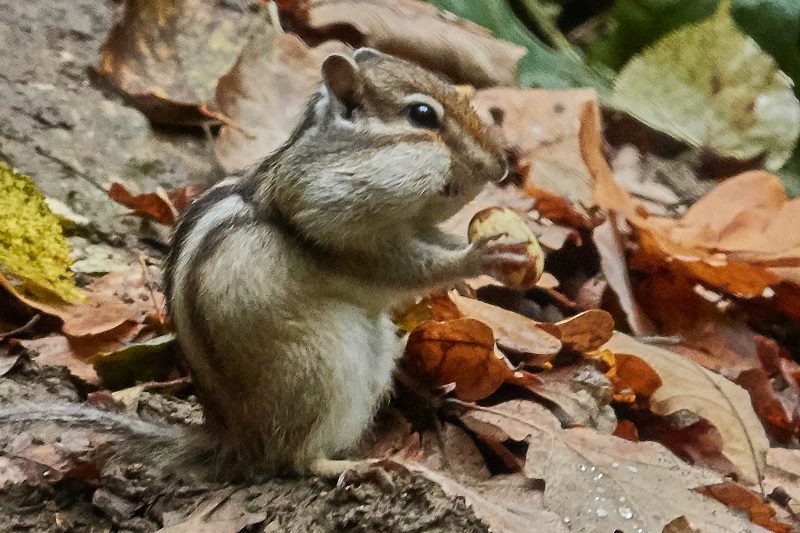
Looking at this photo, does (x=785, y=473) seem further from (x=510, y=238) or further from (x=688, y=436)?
(x=510, y=238)

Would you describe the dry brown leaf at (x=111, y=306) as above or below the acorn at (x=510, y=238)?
below

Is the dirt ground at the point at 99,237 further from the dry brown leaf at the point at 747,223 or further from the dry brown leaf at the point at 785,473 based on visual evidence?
the dry brown leaf at the point at 747,223

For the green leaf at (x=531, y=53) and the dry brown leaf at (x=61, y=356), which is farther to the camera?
the green leaf at (x=531, y=53)

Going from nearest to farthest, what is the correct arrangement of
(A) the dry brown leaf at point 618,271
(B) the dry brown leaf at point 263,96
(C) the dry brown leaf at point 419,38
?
(A) the dry brown leaf at point 618,271, (B) the dry brown leaf at point 263,96, (C) the dry brown leaf at point 419,38

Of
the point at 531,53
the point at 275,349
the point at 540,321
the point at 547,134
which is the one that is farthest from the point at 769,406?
the point at 531,53

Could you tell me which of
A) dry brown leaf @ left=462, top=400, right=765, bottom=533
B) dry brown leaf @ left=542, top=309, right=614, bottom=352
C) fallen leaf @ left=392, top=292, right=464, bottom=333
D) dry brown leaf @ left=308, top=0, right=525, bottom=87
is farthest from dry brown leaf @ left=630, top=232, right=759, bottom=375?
dry brown leaf @ left=308, top=0, right=525, bottom=87

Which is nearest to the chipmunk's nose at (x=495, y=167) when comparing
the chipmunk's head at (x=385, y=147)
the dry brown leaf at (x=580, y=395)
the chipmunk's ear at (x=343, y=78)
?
the chipmunk's head at (x=385, y=147)

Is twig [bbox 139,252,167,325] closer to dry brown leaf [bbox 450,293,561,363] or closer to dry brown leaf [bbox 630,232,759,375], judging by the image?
dry brown leaf [bbox 450,293,561,363]
